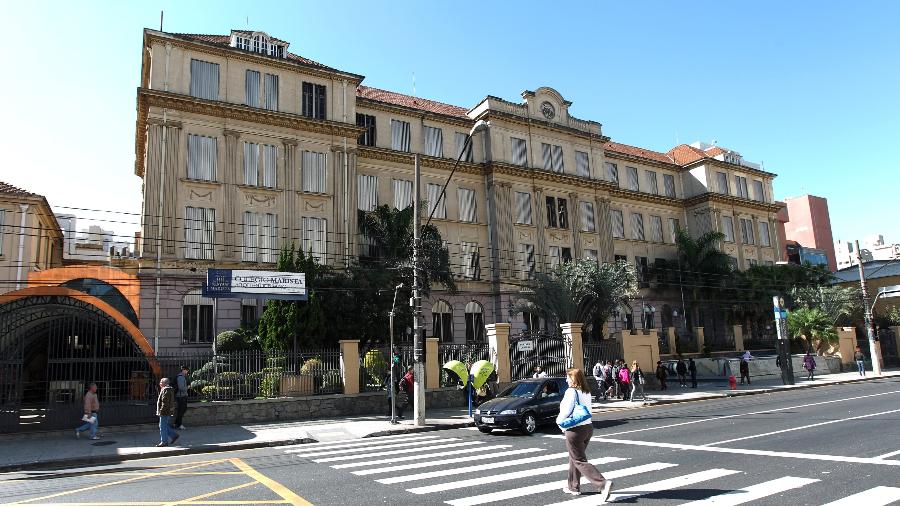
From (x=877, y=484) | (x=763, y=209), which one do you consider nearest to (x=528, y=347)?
(x=877, y=484)

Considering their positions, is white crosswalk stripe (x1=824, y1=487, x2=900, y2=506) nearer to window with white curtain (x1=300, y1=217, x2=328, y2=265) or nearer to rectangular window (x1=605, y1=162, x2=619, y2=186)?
window with white curtain (x1=300, y1=217, x2=328, y2=265)

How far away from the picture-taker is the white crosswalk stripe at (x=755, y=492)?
7.52m

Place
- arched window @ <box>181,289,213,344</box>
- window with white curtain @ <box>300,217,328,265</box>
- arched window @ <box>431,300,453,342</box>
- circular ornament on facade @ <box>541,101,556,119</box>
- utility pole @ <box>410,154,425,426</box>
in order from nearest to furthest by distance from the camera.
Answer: utility pole @ <box>410,154,425,426</box>
arched window @ <box>181,289,213,344</box>
window with white curtain @ <box>300,217,328,265</box>
arched window @ <box>431,300,453,342</box>
circular ornament on facade @ <box>541,101,556,119</box>

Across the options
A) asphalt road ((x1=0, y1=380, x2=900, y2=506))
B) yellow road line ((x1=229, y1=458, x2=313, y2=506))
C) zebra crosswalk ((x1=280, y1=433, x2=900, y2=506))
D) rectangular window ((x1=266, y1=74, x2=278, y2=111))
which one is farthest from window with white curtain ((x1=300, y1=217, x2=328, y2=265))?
yellow road line ((x1=229, y1=458, x2=313, y2=506))

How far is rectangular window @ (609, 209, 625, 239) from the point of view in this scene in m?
45.8

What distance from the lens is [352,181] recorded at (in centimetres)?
3344

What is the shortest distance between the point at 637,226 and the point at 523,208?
1258 centimetres

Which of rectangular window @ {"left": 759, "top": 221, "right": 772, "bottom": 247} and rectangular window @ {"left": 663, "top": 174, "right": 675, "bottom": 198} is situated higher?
rectangular window @ {"left": 663, "top": 174, "right": 675, "bottom": 198}

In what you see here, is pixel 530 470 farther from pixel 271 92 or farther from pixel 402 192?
pixel 402 192

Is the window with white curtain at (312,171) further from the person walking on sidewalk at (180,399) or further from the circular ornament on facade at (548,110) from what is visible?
the circular ornament on facade at (548,110)

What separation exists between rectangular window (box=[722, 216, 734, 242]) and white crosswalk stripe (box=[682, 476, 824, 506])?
4691cm

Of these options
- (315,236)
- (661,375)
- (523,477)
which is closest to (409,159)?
(315,236)

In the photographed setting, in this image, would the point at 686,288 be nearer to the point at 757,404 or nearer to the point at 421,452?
the point at 757,404

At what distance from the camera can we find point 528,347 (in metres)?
26.1
